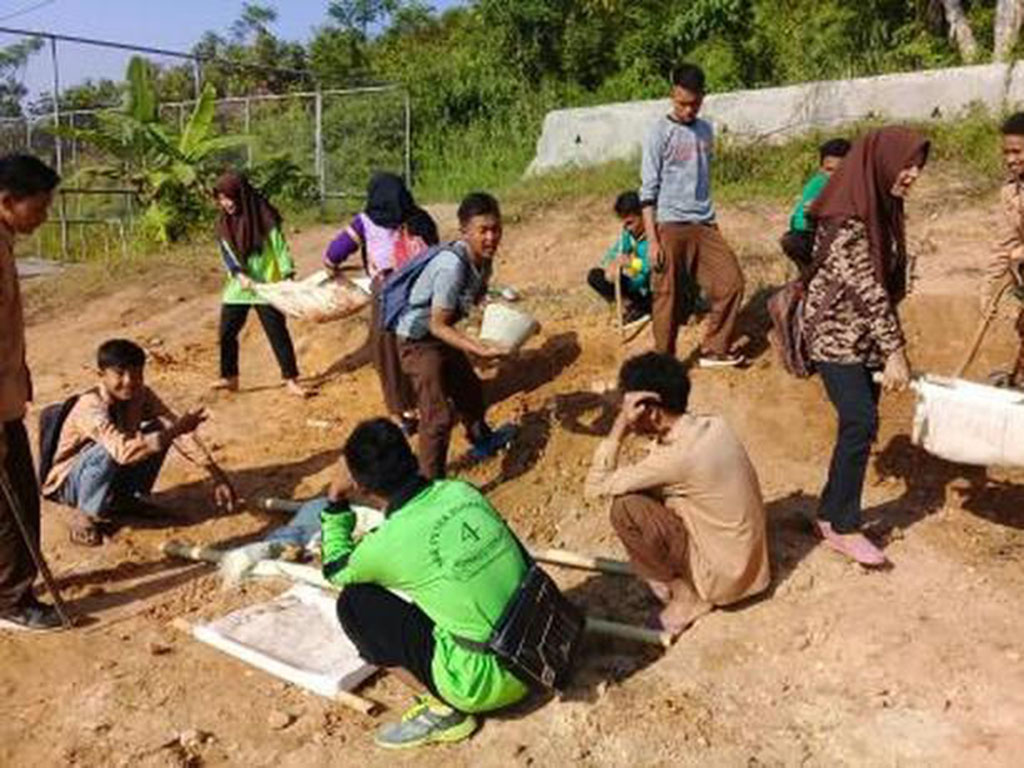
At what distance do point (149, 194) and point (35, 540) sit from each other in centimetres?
885

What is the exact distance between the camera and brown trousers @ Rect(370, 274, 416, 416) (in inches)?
228

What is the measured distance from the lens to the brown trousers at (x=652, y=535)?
13.5 ft

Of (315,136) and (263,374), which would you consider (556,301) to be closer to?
(263,374)

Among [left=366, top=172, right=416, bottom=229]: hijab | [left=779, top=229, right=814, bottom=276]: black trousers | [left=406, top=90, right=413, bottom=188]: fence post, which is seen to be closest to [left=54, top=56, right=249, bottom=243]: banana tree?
[left=406, top=90, right=413, bottom=188]: fence post

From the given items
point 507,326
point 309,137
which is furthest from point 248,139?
point 507,326

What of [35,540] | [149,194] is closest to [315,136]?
[149,194]

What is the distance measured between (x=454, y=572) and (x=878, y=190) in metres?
2.23

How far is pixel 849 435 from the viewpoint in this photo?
4.39 m

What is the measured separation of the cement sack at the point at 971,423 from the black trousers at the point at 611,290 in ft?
9.68

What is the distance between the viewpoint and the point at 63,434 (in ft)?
17.7

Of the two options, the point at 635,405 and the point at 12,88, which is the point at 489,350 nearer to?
the point at 635,405

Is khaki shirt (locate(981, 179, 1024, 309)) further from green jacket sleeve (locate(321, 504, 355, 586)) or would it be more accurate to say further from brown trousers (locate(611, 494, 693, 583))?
green jacket sleeve (locate(321, 504, 355, 586))

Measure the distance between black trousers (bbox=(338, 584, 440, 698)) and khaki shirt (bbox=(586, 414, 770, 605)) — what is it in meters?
0.84

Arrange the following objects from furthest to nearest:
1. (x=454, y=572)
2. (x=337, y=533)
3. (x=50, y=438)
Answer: (x=50, y=438) → (x=337, y=533) → (x=454, y=572)
